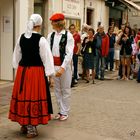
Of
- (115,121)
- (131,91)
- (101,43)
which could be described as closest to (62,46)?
(115,121)

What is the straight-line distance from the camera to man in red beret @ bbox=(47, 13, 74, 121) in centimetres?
689

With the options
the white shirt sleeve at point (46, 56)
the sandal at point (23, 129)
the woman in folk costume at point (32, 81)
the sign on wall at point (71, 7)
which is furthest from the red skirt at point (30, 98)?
the sign on wall at point (71, 7)

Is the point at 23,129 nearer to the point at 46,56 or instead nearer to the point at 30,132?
the point at 30,132

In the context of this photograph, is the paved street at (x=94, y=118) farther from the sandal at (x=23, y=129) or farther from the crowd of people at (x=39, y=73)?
the crowd of people at (x=39, y=73)

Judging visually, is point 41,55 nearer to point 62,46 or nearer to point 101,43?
point 62,46

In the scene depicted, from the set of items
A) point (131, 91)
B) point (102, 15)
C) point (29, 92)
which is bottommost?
point (131, 91)

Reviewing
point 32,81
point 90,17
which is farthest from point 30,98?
point 90,17

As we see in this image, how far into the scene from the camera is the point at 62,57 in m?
7.00

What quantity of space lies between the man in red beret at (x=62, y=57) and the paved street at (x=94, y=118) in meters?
0.38

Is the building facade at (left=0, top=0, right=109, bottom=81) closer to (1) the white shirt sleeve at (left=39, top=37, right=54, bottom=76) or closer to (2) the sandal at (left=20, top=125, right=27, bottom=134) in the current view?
(2) the sandal at (left=20, top=125, right=27, bottom=134)

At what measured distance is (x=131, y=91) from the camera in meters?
11.3

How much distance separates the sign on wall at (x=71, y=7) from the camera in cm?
1445

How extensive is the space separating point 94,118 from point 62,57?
1.36 meters

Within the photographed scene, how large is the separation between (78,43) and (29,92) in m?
6.27
